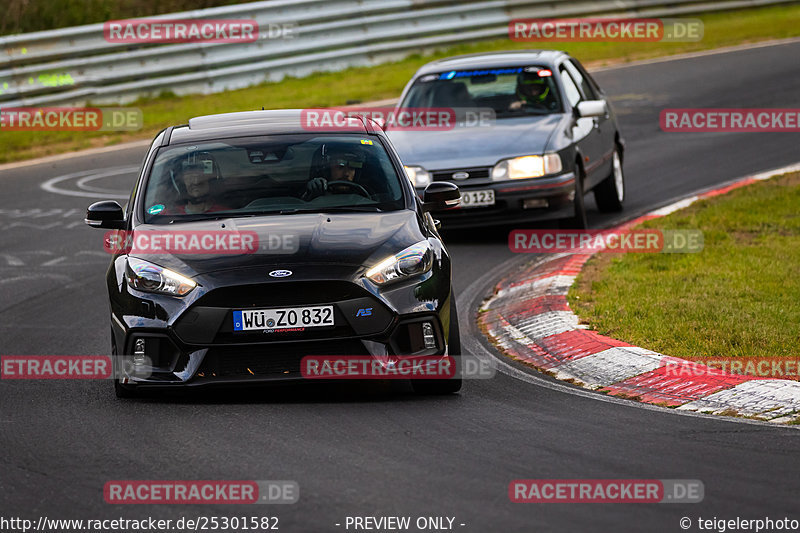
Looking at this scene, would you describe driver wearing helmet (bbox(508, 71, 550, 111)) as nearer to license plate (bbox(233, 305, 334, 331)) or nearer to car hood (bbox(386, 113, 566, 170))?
car hood (bbox(386, 113, 566, 170))

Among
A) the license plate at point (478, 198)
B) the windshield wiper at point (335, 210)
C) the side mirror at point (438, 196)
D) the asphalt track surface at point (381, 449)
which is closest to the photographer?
the asphalt track surface at point (381, 449)

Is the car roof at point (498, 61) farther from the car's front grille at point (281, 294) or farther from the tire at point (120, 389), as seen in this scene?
the tire at point (120, 389)

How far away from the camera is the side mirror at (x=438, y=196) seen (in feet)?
24.8

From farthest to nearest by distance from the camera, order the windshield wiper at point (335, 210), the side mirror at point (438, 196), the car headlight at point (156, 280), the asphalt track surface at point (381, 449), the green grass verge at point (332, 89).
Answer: the green grass verge at point (332, 89), the side mirror at point (438, 196), the windshield wiper at point (335, 210), the car headlight at point (156, 280), the asphalt track surface at point (381, 449)

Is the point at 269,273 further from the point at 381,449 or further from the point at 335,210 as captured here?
the point at 381,449

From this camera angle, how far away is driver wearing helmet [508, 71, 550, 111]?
1248cm

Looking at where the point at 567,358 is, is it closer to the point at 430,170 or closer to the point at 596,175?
the point at 430,170

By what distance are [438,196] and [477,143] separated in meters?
4.30

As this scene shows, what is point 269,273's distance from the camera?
635 centimetres

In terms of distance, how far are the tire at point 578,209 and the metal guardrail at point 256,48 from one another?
11143 mm

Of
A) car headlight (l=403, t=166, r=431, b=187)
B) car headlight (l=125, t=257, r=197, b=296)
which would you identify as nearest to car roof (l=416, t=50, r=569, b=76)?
car headlight (l=403, t=166, r=431, b=187)

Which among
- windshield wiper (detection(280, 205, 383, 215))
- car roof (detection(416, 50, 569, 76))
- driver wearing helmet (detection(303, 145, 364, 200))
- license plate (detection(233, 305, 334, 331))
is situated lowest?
license plate (detection(233, 305, 334, 331))

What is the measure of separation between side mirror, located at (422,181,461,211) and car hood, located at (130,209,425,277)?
15.2 inches

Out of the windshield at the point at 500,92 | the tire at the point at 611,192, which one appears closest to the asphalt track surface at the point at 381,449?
the windshield at the point at 500,92
